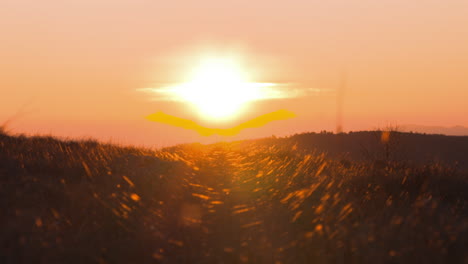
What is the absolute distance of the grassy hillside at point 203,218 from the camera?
595 centimetres

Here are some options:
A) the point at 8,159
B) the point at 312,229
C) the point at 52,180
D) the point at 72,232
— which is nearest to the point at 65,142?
the point at 8,159

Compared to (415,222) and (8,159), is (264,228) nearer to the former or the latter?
(415,222)

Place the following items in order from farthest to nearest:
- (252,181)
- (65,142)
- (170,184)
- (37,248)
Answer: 1. (65,142)
2. (252,181)
3. (170,184)
4. (37,248)

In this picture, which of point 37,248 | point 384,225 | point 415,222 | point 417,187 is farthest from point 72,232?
point 417,187

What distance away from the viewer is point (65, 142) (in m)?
19.7

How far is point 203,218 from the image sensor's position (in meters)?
8.12

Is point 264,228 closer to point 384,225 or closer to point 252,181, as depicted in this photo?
point 384,225

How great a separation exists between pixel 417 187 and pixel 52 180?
10.7 metres

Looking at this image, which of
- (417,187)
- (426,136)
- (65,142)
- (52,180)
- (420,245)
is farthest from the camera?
(426,136)

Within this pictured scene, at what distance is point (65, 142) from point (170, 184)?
36.5 feet

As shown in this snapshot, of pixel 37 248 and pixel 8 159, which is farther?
pixel 8 159

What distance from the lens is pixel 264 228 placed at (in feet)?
24.2

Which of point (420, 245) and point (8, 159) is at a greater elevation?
point (8, 159)

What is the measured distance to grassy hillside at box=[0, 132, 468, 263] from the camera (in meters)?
5.95
